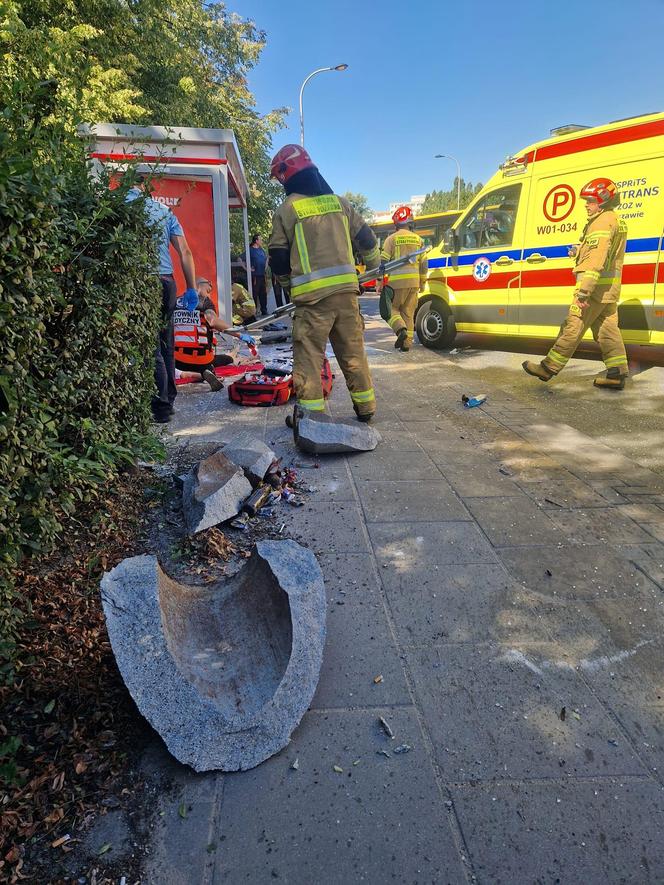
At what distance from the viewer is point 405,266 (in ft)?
31.3

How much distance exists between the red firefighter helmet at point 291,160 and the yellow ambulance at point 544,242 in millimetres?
4664

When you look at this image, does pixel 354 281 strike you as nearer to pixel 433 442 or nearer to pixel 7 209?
pixel 433 442

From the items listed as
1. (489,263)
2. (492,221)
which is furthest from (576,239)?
(492,221)

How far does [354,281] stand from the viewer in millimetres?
4672

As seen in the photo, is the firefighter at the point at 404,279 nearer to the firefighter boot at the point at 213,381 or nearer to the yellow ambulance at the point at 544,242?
the yellow ambulance at the point at 544,242

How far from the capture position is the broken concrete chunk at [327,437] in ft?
14.2

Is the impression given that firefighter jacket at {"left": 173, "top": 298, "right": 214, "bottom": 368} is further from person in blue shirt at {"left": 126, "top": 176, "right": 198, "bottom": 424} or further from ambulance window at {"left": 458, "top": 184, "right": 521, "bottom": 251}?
ambulance window at {"left": 458, "top": 184, "right": 521, "bottom": 251}

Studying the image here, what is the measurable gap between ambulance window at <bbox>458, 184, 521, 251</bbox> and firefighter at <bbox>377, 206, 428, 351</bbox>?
841mm

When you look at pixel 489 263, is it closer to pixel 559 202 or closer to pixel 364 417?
pixel 559 202

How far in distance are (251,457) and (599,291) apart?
16.1 feet

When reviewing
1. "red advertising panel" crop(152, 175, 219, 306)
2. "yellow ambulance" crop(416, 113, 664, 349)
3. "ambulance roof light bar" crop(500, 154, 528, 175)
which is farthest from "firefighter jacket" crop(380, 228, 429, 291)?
"red advertising panel" crop(152, 175, 219, 306)

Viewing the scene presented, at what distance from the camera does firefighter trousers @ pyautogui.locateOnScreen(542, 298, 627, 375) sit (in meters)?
6.45

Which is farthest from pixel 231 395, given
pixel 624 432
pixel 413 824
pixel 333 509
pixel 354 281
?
pixel 413 824

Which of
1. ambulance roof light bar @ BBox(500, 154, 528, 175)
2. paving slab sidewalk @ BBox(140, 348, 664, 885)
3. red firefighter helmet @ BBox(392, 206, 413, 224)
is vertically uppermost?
ambulance roof light bar @ BBox(500, 154, 528, 175)
